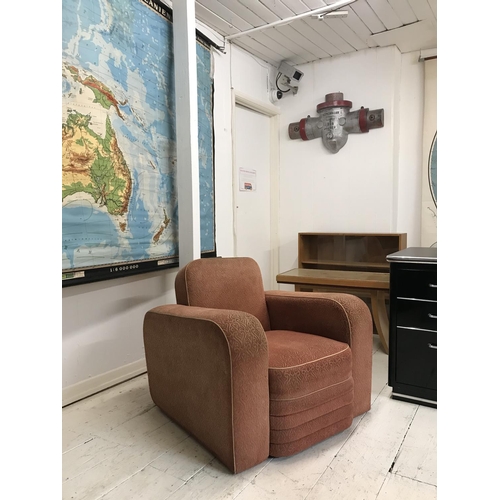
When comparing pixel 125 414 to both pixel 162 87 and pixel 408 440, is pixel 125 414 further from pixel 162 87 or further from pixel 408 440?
pixel 162 87

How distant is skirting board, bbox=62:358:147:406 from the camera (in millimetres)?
2172

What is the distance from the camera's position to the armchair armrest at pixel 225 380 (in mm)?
1470

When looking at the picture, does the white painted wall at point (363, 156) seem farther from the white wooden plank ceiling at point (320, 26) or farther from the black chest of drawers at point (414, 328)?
the black chest of drawers at point (414, 328)

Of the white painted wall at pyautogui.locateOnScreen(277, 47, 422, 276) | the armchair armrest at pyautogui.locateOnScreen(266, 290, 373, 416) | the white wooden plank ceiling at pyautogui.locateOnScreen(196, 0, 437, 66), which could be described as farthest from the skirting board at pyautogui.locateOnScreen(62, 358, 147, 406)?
the white wooden plank ceiling at pyautogui.locateOnScreen(196, 0, 437, 66)

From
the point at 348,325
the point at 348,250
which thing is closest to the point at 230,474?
the point at 348,325

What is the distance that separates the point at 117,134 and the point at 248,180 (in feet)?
5.43

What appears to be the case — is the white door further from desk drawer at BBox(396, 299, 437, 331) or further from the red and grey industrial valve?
desk drawer at BBox(396, 299, 437, 331)

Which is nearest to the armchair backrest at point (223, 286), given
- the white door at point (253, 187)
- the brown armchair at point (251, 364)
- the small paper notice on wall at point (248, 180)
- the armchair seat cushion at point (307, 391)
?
the brown armchair at point (251, 364)

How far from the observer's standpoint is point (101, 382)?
2352 millimetres

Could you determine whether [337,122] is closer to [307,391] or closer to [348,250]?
[348,250]

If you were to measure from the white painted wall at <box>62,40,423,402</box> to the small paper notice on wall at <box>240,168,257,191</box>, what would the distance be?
10.1 inches
